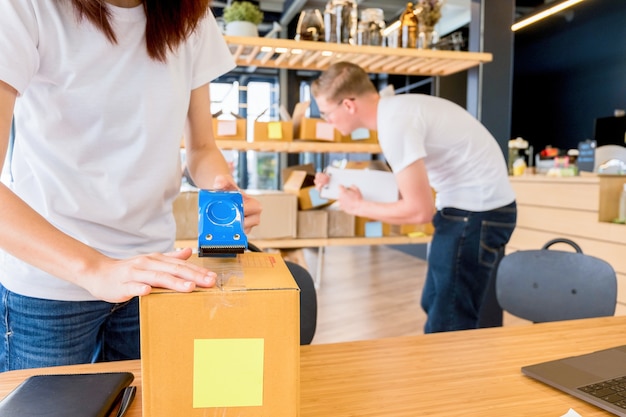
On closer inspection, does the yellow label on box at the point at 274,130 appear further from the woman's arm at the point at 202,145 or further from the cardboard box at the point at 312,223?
the woman's arm at the point at 202,145

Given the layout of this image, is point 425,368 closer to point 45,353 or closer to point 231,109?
point 45,353

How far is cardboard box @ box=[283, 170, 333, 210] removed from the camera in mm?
A: 2891

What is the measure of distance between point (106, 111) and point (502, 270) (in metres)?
1.30

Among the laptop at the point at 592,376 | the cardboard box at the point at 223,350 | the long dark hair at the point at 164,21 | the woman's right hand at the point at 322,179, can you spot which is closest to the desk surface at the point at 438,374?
the laptop at the point at 592,376

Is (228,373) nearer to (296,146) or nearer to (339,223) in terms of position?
(296,146)

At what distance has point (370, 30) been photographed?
2.69m

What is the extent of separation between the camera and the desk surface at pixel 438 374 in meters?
0.77

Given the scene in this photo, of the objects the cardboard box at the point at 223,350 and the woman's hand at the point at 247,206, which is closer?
the cardboard box at the point at 223,350

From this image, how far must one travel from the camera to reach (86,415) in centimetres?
64

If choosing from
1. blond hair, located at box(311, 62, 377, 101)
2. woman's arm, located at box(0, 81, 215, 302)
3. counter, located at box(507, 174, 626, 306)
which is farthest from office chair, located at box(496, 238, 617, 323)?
counter, located at box(507, 174, 626, 306)

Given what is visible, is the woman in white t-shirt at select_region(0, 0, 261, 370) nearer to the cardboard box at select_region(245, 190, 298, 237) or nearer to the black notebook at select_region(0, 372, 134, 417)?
the black notebook at select_region(0, 372, 134, 417)

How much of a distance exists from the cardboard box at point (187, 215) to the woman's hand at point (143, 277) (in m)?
2.02

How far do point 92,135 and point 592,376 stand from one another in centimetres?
94

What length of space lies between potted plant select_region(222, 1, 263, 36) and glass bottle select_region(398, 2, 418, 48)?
0.76 meters
